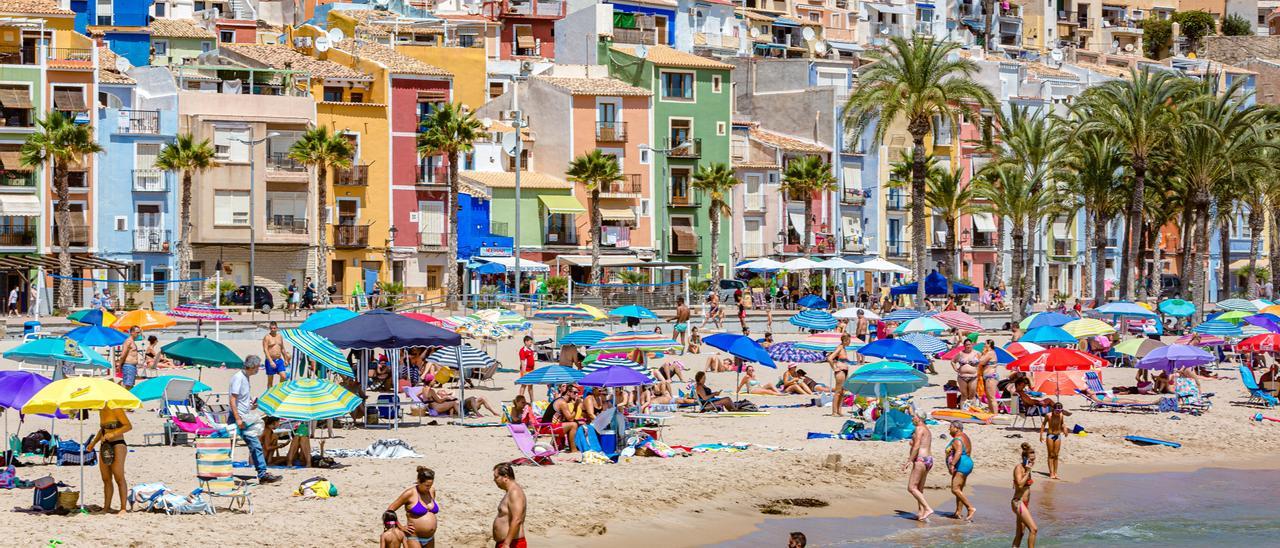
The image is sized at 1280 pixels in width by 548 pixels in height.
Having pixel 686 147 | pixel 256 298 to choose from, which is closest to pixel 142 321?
pixel 256 298

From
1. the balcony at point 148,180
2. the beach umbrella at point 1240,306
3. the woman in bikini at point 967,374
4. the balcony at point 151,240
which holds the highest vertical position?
the balcony at point 148,180

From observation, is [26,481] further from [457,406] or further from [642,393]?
[642,393]

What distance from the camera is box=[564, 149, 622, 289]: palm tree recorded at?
218 ft

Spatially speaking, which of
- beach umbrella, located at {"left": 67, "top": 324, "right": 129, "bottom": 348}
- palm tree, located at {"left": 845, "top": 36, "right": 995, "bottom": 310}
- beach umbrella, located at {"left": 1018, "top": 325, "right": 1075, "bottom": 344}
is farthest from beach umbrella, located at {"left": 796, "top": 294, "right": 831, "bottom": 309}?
beach umbrella, located at {"left": 67, "top": 324, "right": 129, "bottom": 348}

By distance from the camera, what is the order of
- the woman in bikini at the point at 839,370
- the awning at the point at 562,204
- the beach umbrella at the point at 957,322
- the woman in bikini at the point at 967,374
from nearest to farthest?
the woman in bikini at the point at 839,370 → the woman in bikini at the point at 967,374 → the beach umbrella at the point at 957,322 → the awning at the point at 562,204

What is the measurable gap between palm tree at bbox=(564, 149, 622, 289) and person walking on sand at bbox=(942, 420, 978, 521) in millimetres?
43820

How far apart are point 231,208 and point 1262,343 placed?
126ft

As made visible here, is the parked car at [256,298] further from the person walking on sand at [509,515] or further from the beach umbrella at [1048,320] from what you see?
the person walking on sand at [509,515]

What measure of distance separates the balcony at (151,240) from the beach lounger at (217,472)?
44.4 meters

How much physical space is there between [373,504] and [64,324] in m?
27.6

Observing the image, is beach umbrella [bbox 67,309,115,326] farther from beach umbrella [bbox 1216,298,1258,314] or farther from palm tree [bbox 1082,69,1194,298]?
palm tree [bbox 1082,69,1194,298]

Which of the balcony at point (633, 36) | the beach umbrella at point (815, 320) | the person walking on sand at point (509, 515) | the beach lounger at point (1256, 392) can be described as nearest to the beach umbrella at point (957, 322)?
the beach umbrella at point (815, 320)

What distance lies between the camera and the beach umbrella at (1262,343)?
36250mm

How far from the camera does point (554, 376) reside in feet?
82.7
